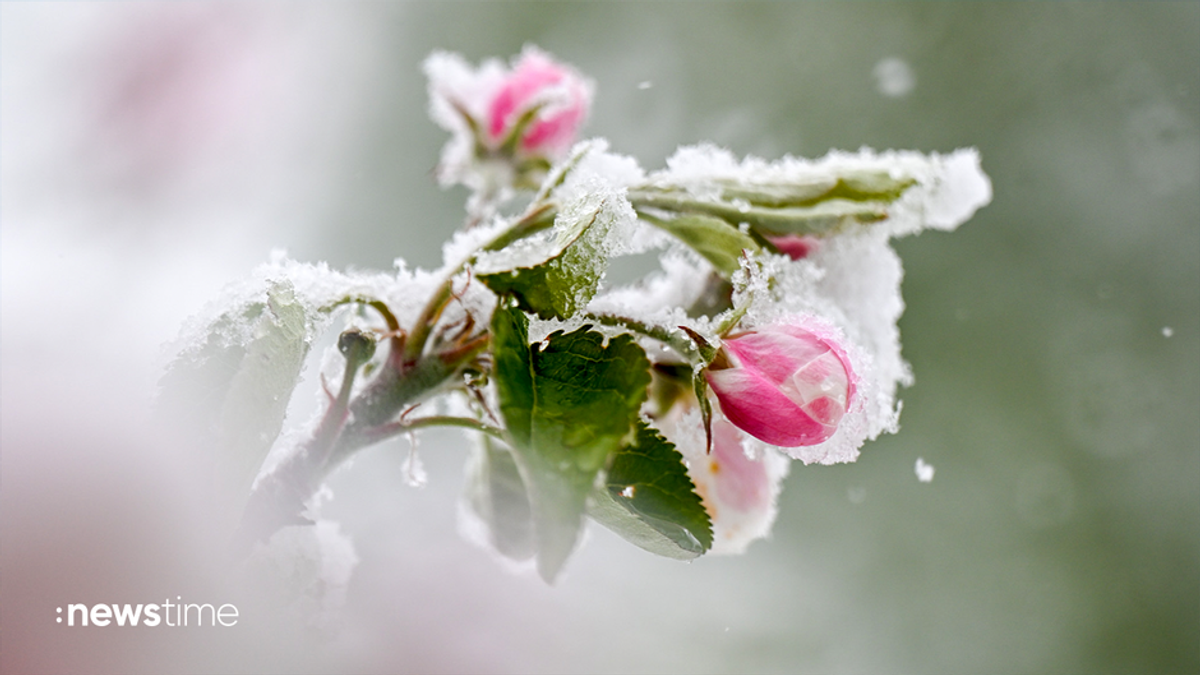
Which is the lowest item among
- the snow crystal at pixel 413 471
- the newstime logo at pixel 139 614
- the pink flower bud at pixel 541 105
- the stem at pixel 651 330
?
the newstime logo at pixel 139 614

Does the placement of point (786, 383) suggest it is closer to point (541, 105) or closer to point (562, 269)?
point (562, 269)

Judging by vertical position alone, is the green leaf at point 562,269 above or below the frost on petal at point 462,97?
below

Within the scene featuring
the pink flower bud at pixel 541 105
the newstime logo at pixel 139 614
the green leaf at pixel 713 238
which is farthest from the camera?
the pink flower bud at pixel 541 105

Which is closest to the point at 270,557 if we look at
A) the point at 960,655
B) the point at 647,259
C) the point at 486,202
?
the point at 486,202

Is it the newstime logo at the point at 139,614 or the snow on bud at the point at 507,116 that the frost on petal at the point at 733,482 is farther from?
the snow on bud at the point at 507,116

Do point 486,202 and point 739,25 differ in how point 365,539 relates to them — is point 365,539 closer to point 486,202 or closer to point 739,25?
point 486,202

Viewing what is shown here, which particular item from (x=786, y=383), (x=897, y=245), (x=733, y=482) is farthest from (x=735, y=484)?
(x=897, y=245)

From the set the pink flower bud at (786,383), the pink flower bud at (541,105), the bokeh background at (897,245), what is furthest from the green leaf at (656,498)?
the pink flower bud at (541,105)

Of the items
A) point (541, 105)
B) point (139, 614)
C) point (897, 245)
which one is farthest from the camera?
point (897, 245)
